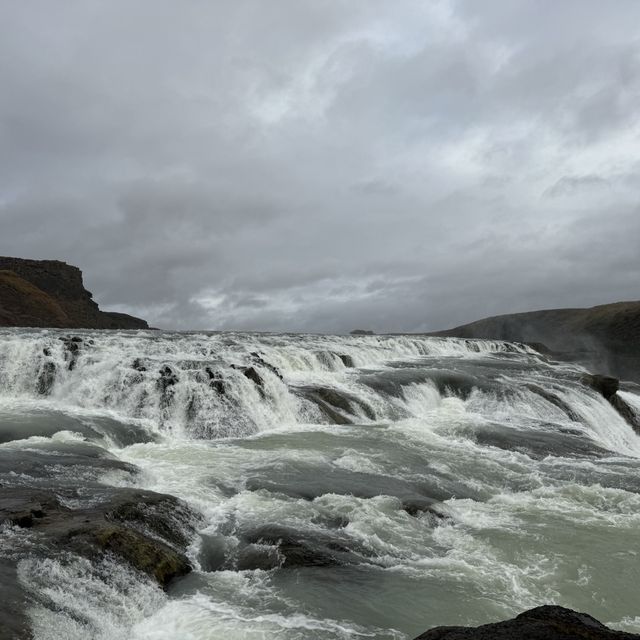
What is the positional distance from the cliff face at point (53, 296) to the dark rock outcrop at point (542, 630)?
326 feet

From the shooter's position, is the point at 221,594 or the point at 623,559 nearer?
the point at 221,594

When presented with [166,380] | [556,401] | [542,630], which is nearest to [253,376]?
[166,380]

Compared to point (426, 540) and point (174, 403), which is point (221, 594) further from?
point (174, 403)

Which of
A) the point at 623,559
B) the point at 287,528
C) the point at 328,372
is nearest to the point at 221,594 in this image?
the point at 287,528

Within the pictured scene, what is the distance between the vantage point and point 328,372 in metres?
27.0

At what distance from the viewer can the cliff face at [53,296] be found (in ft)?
304

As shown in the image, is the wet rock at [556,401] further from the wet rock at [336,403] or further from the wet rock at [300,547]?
the wet rock at [300,547]

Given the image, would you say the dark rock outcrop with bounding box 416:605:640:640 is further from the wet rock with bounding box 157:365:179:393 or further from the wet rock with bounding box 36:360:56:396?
the wet rock with bounding box 36:360:56:396

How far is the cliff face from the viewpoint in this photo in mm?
92738

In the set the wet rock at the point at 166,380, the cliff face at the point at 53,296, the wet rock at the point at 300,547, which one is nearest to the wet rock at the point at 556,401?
the wet rock at the point at 166,380

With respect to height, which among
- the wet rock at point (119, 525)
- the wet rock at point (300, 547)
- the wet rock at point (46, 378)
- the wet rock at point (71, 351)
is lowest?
the wet rock at point (300, 547)

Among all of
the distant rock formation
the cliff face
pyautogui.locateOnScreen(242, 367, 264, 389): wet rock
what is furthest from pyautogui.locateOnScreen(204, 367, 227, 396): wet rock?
the cliff face

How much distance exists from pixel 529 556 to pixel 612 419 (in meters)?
18.0

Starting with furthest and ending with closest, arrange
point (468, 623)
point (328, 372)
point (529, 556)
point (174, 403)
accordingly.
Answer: point (328, 372), point (174, 403), point (529, 556), point (468, 623)
